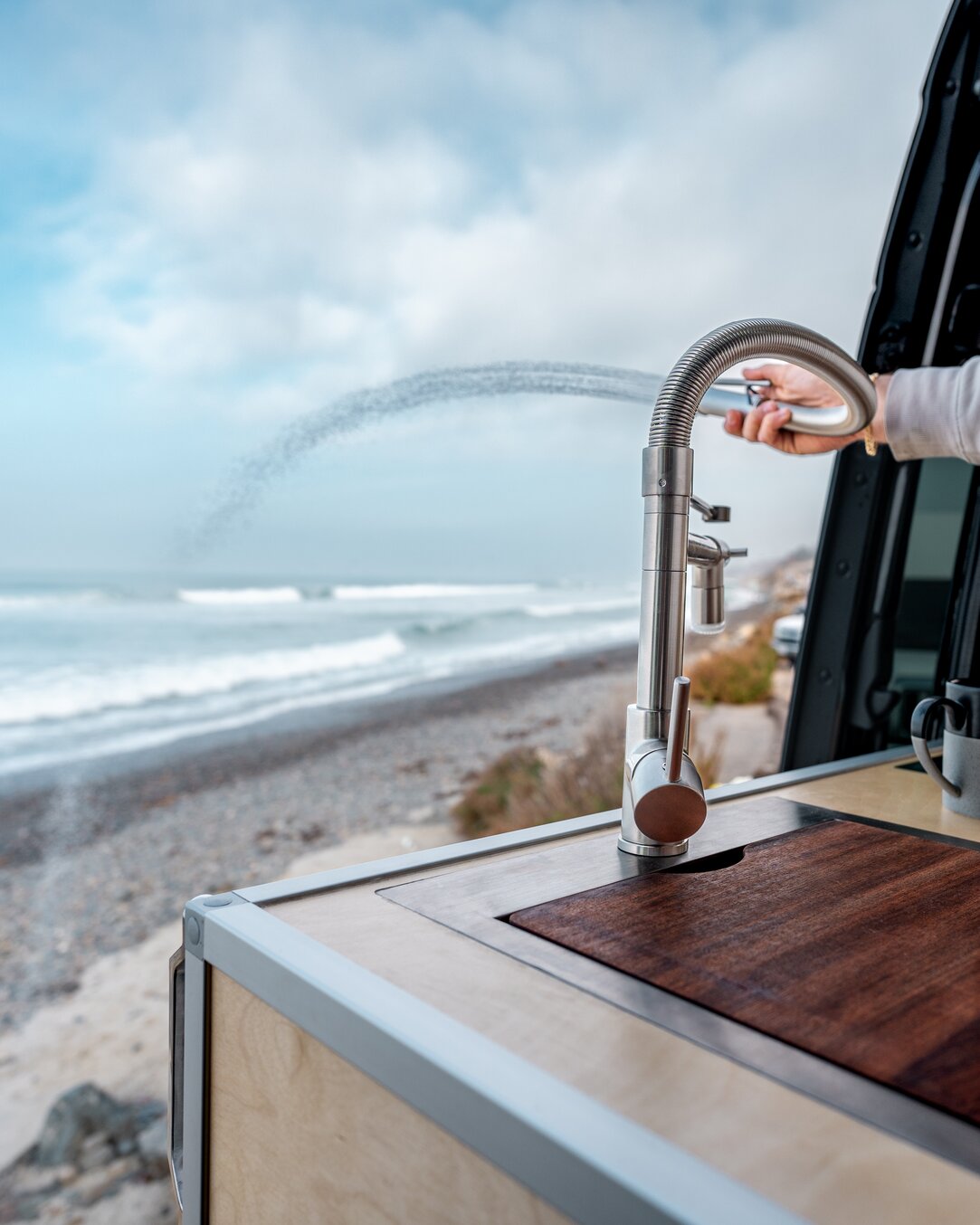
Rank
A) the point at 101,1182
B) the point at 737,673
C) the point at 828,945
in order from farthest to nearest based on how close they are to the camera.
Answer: the point at 737,673, the point at 101,1182, the point at 828,945

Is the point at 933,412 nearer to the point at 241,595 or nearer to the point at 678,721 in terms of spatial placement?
the point at 678,721

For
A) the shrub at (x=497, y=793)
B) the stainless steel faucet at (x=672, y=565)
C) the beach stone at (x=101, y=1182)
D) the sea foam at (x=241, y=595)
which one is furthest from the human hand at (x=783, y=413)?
the sea foam at (x=241, y=595)

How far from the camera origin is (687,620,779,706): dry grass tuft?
17.5 ft

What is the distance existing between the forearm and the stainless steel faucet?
1.02 feet

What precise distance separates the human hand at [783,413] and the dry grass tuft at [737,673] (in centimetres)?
440

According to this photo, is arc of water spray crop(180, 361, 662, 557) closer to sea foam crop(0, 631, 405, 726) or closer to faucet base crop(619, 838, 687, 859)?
faucet base crop(619, 838, 687, 859)

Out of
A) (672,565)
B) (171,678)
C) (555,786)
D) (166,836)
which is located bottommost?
(166,836)

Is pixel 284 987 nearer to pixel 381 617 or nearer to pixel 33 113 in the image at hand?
pixel 33 113

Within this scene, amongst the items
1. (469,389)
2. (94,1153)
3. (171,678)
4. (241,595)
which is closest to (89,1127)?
(94,1153)

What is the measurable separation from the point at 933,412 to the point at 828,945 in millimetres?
613

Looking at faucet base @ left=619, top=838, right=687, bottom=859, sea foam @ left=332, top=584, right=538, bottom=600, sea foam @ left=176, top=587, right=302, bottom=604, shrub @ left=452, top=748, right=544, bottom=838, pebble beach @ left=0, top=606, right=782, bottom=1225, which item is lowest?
pebble beach @ left=0, top=606, right=782, bottom=1225

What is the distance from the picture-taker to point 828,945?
1.95 feet

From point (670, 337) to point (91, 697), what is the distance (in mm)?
5730

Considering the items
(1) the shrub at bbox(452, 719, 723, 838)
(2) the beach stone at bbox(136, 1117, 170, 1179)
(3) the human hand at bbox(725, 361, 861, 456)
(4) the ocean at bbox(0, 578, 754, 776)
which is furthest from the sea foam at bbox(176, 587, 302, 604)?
(3) the human hand at bbox(725, 361, 861, 456)
